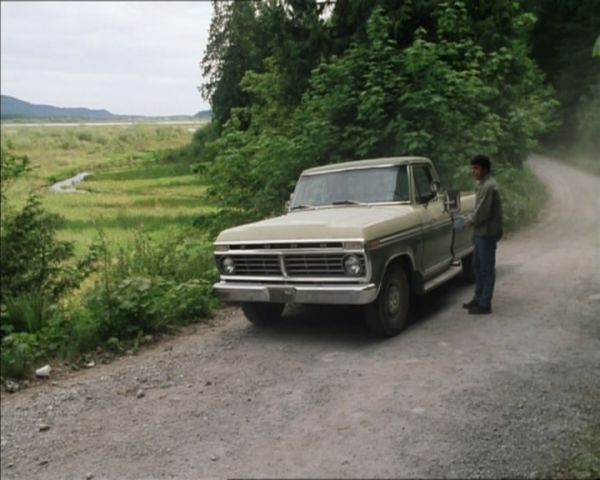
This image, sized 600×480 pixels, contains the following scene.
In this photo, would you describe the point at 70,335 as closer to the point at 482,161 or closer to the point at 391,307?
the point at 391,307

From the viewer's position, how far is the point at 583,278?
1596 mm

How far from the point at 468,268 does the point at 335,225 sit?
10.2 feet

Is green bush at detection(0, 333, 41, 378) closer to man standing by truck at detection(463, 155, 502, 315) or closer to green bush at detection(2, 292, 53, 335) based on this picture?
green bush at detection(2, 292, 53, 335)

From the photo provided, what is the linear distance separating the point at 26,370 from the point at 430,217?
4724 mm

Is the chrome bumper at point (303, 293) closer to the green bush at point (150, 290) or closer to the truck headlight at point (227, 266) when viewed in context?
the truck headlight at point (227, 266)

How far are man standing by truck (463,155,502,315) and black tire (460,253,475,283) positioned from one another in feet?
5.31

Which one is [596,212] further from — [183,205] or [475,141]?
[183,205]

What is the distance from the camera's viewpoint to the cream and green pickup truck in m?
4.91

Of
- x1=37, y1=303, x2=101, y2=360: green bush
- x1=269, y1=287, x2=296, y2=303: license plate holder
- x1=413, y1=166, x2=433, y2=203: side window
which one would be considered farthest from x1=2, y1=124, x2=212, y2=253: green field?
x1=413, y1=166, x2=433, y2=203: side window

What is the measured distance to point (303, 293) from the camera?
5086 millimetres

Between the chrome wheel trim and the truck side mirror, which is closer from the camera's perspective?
the truck side mirror

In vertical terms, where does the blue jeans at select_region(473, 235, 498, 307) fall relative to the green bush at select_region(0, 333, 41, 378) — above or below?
above

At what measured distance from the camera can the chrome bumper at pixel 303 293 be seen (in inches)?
192

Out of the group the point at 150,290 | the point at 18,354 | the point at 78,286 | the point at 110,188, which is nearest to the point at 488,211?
the point at 150,290
